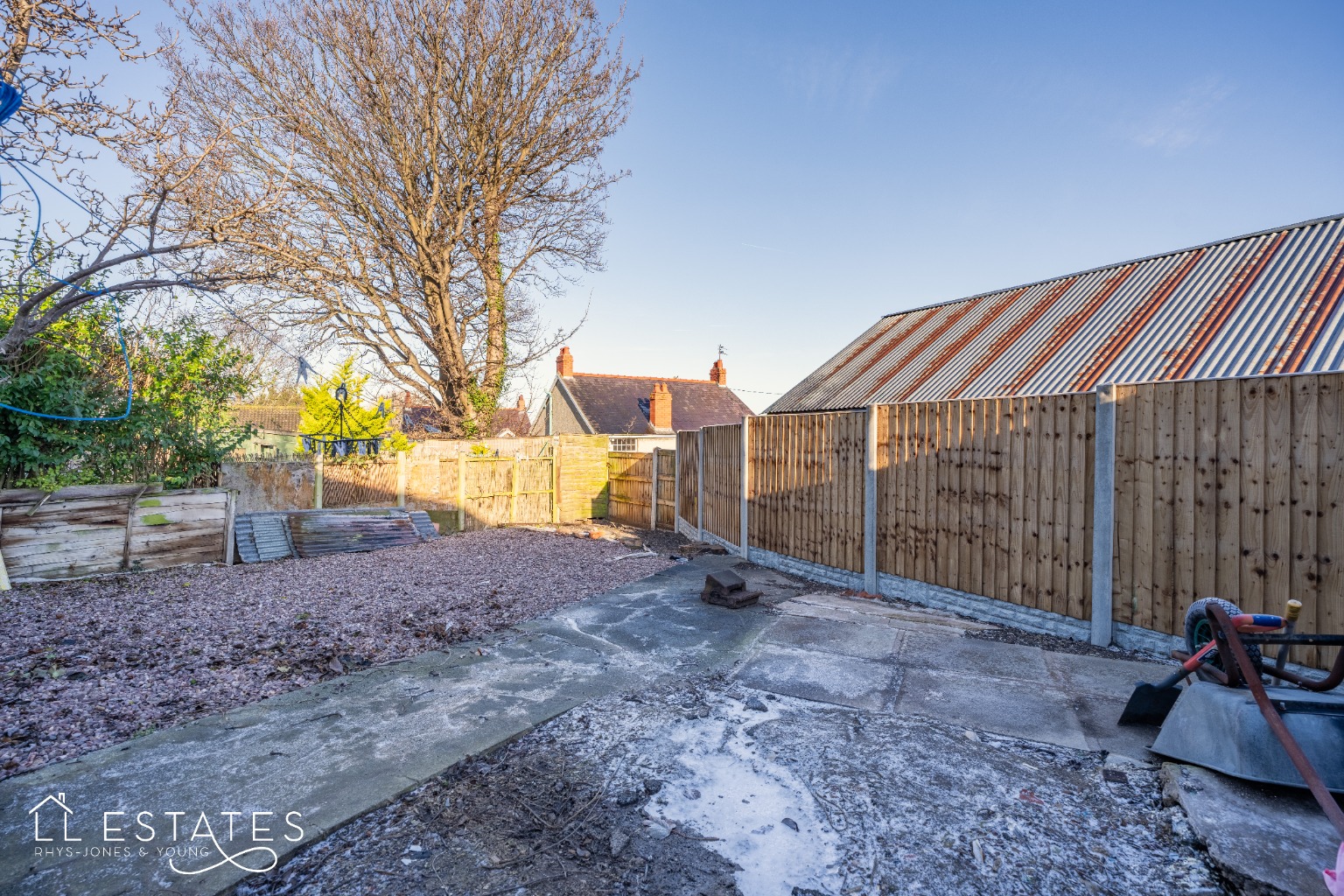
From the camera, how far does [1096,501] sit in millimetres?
4770

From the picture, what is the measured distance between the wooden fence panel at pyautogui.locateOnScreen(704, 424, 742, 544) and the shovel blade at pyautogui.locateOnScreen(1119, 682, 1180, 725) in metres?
6.10

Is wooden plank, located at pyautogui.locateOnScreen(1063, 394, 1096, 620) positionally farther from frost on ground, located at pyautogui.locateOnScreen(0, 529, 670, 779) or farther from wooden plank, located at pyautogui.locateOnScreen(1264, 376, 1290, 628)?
frost on ground, located at pyautogui.locateOnScreen(0, 529, 670, 779)

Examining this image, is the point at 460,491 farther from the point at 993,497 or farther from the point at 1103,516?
the point at 1103,516

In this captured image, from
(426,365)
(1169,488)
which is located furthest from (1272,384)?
(426,365)

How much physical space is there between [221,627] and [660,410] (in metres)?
22.8

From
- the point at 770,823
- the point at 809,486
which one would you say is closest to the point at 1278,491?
the point at 770,823

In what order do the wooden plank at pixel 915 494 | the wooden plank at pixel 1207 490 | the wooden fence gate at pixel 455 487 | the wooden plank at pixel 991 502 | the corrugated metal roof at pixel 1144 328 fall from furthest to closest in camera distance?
the wooden fence gate at pixel 455 487 < the wooden plank at pixel 915 494 < the corrugated metal roof at pixel 1144 328 < the wooden plank at pixel 991 502 < the wooden plank at pixel 1207 490

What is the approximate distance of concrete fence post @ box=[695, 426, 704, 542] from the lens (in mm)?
11016

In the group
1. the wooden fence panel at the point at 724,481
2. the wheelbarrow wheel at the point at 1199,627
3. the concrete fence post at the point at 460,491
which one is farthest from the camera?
the concrete fence post at the point at 460,491

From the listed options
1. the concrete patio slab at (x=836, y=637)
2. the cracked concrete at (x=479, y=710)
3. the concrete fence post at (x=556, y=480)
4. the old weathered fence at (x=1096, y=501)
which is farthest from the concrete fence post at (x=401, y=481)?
the concrete patio slab at (x=836, y=637)

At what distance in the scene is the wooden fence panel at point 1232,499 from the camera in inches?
144

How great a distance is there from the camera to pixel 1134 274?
851cm

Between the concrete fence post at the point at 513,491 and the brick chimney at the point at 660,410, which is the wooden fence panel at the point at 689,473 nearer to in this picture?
the concrete fence post at the point at 513,491

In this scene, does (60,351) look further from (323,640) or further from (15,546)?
(323,640)
